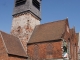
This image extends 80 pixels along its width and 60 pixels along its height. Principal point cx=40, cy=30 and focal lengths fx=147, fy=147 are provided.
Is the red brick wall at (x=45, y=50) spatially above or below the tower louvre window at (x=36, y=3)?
below

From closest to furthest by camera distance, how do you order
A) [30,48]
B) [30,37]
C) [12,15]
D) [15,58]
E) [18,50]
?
1. [15,58]
2. [18,50]
3. [30,48]
4. [30,37]
5. [12,15]

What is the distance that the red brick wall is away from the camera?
25778mm

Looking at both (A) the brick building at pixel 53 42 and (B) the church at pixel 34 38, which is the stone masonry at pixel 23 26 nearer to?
(B) the church at pixel 34 38

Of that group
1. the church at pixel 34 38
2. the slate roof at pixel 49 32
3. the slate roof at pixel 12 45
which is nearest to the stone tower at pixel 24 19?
the church at pixel 34 38

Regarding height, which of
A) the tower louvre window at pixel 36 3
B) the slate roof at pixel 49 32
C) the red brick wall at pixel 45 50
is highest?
the tower louvre window at pixel 36 3

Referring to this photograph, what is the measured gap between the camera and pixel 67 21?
29.9m

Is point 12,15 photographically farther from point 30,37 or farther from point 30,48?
point 30,48

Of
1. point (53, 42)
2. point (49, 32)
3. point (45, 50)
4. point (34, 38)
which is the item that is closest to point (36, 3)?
point (49, 32)

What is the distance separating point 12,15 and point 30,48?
9800 mm

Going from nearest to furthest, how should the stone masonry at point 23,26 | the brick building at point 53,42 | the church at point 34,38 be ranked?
1. the church at point 34,38
2. the brick building at point 53,42
3. the stone masonry at point 23,26

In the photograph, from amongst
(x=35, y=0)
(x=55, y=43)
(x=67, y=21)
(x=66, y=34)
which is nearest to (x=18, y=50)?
(x=55, y=43)

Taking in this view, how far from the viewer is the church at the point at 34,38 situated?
25641 millimetres

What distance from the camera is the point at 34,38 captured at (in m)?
30.0

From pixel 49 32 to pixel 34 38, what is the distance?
332 centimetres
